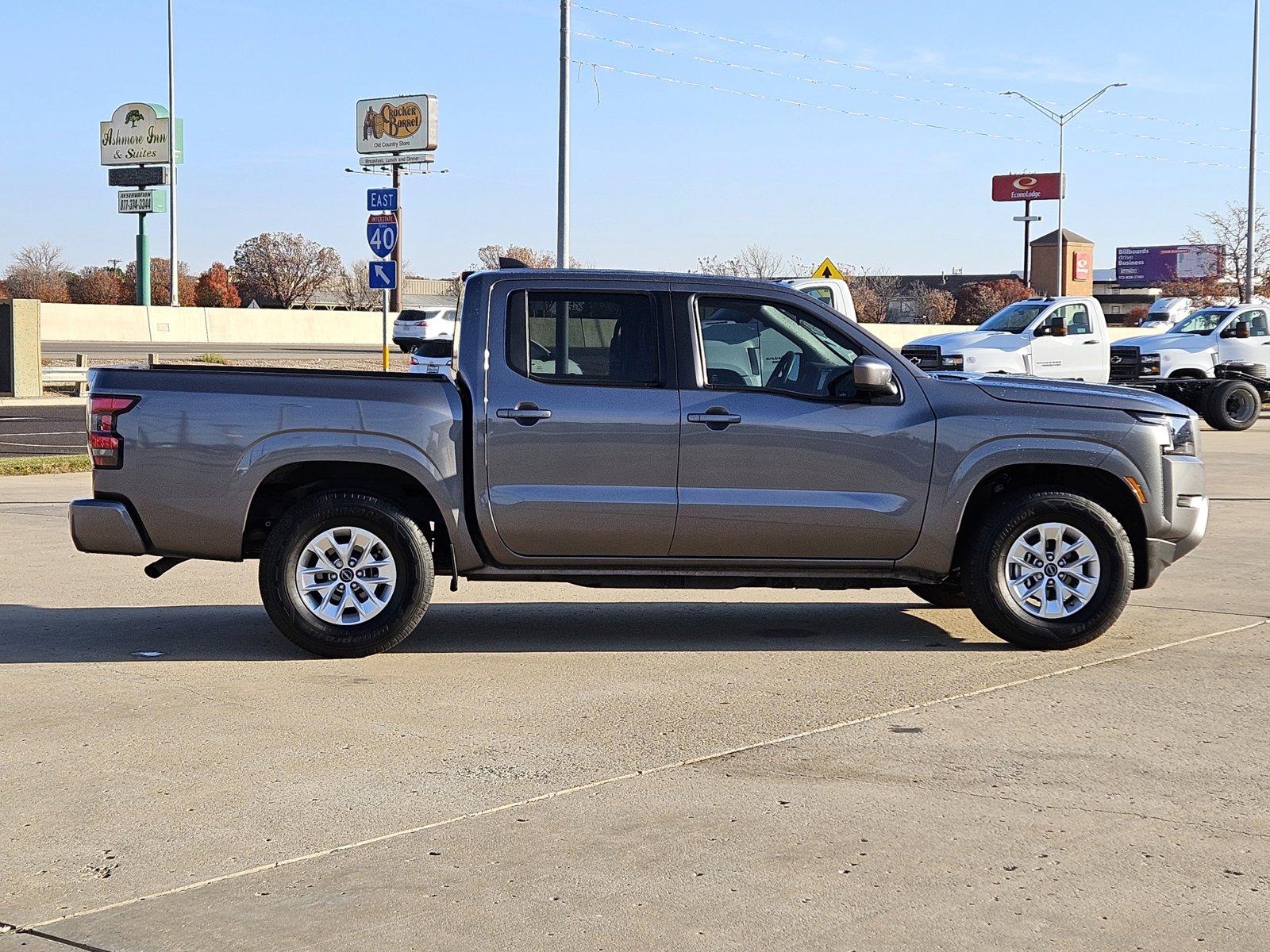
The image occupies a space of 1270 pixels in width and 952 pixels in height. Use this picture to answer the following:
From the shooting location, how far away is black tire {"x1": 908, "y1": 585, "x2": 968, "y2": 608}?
30.7ft

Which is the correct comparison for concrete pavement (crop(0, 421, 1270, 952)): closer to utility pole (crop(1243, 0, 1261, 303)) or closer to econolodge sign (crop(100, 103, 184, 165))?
utility pole (crop(1243, 0, 1261, 303))

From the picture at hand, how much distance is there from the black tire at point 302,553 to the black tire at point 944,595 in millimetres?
3200

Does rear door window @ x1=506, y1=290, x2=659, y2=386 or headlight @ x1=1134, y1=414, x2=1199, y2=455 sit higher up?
rear door window @ x1=506, y1=290, x2=659, y2=386

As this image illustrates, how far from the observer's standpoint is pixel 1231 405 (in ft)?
84.3

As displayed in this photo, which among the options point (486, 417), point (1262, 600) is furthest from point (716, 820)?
point (1262, 600)

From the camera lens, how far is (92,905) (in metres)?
4.48

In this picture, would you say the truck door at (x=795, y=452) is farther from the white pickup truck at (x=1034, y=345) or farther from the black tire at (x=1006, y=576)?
the white pickup truck at (x=1034, y=345)

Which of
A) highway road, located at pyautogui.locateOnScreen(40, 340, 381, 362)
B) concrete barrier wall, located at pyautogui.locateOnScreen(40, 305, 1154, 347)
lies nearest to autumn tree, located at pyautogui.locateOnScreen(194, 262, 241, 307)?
concrete barrier wall, located at pyautogui.locateOnScreen(40, 305, 1154, 347)

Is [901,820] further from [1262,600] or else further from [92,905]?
[1262,600]

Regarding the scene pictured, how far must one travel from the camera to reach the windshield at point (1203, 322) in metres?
26.7

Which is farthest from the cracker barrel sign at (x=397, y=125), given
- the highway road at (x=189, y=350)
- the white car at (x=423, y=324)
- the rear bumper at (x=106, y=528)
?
the rear bumper at (x=106, y=528)

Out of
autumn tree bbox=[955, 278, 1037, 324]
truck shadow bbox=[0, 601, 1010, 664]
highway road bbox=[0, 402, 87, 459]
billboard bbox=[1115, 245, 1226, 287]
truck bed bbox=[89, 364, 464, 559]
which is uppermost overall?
billboard bbox=[1115, 245, 1226, 287]

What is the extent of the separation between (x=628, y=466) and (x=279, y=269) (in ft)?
361

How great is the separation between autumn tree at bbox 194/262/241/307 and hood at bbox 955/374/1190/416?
101565 millimetres
